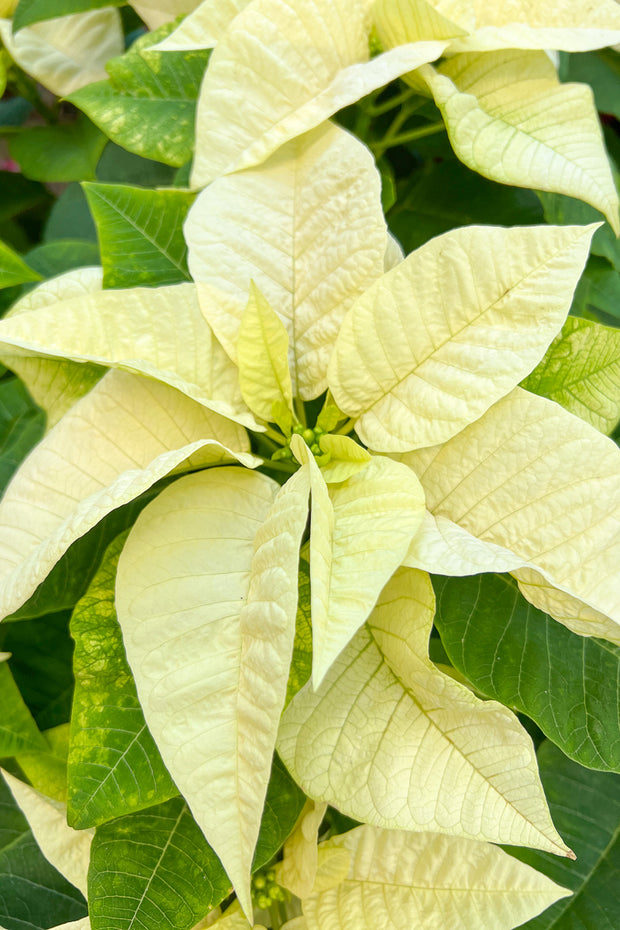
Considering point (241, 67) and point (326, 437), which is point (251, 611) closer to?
point (326, 437)

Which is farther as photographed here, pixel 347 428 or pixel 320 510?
pixel 347 428

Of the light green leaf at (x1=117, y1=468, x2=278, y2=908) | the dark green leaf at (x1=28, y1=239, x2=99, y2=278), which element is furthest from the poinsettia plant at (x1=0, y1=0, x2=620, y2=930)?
the dark green leaf at (x1=28, y1=239, x2=99, y2=278)

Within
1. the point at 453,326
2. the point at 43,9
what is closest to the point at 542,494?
the point at 453,326

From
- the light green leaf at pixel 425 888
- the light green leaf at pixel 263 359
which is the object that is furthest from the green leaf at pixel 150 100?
the light green leaf at pixel 425 888

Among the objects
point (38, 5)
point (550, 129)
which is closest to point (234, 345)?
point (550, 129)

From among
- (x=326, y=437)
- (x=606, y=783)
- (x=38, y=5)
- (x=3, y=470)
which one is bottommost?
(x=606, y=783)

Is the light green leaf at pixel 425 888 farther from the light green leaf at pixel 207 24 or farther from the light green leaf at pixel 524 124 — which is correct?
the light green leaf at pixel 207 24

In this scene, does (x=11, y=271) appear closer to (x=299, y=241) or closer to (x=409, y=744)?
(x=299, y=241)
